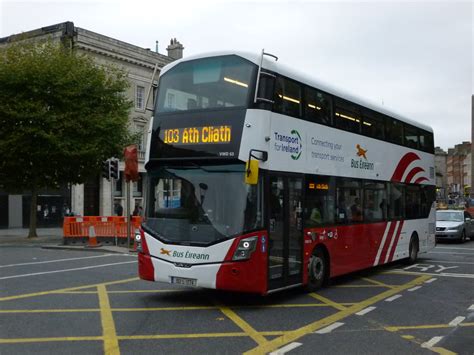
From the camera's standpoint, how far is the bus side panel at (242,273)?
8.61 metres

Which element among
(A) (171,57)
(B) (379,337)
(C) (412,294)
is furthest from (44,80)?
(A) (171,57)

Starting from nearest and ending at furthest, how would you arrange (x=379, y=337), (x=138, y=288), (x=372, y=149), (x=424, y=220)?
(x=379, y=337)
(x=138, y=288)
(x=372, y=149)
(x=424, y=220)

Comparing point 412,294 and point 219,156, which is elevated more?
point 219,156

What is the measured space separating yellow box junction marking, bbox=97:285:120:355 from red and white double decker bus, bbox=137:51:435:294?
2.85 ft

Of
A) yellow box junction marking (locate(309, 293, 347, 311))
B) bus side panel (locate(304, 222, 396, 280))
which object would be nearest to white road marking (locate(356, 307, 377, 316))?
yellow box junction marking (locate(309, 293, 347, 311))

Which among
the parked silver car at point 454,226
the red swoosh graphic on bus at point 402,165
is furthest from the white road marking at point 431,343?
the parked silver car at point 454,226

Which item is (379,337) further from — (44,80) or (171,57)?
(171,57)

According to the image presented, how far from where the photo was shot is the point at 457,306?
947 cm

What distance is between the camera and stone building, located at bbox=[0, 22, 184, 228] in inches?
1387

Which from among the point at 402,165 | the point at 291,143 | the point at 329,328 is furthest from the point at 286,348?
the point at 402,165

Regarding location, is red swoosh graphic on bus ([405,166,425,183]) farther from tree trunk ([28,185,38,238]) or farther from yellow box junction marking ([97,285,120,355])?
tree trunk ([28,185,38,238])

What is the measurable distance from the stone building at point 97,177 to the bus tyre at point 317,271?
2333 centimetres

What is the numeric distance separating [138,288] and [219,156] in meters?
3.72

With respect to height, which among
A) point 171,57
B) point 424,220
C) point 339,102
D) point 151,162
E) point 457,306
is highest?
point 171,57
